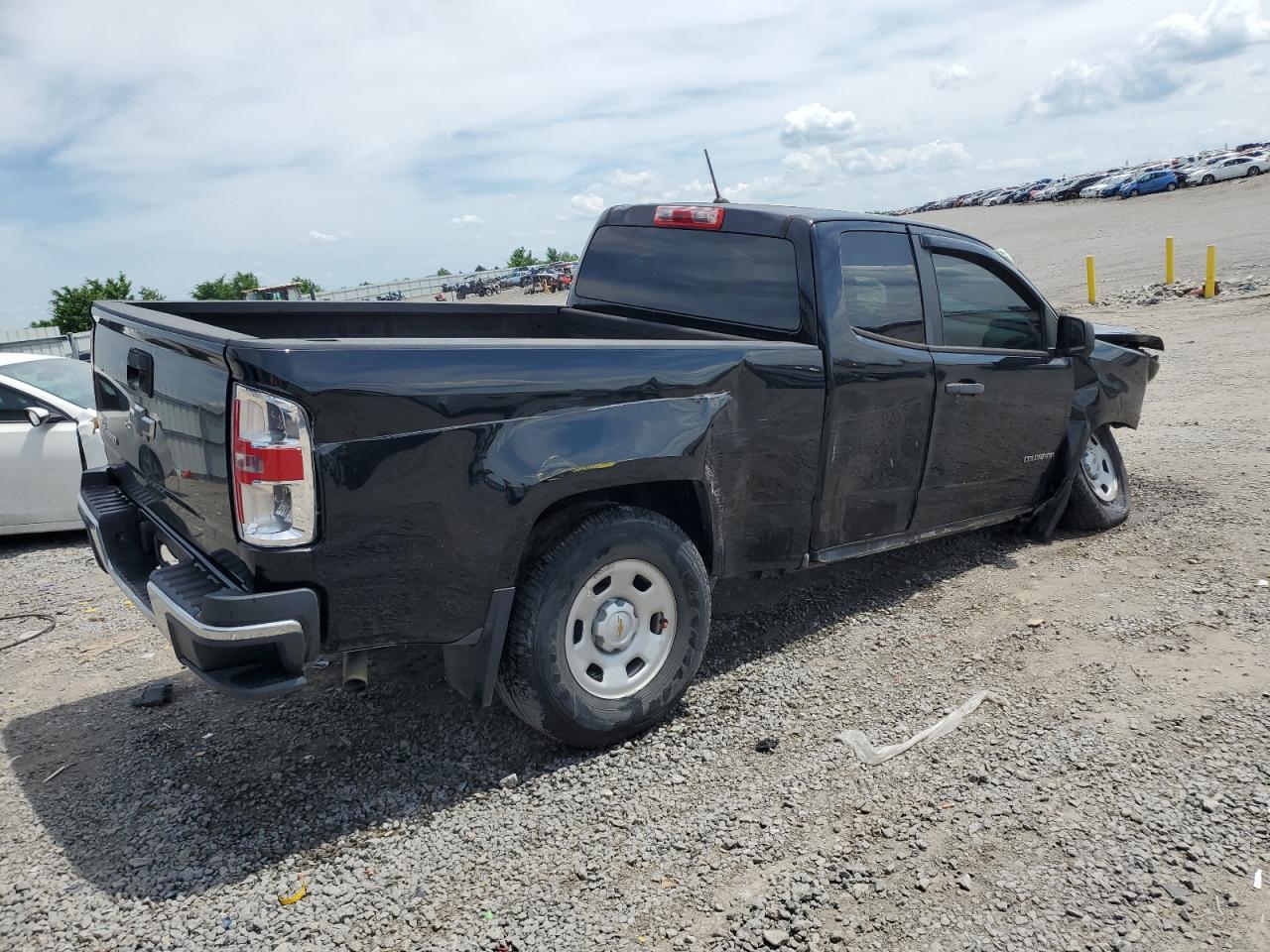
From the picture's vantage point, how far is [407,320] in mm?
5117

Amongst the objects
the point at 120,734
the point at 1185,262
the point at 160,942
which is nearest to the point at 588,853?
the point at 160,942

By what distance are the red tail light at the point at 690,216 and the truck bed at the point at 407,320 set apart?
0.49 meters

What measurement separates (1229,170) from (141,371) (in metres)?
57.9

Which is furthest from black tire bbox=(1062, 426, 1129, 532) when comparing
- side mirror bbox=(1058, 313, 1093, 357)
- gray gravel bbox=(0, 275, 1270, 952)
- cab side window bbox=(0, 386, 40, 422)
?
cab side window bbox=(0, 386, 40, 422)

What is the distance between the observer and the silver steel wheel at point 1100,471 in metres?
5.95

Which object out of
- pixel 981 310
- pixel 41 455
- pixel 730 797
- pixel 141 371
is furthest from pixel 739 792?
pixel 41 455

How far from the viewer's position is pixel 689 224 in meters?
4.70

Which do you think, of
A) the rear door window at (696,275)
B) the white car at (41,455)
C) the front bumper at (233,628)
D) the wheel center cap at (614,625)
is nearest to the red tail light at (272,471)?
the front bumper at (233,628)

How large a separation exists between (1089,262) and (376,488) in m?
20.3

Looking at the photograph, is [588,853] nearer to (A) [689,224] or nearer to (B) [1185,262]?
(A) [689,224]

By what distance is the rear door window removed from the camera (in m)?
4.29

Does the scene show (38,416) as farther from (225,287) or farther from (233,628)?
(225,287)

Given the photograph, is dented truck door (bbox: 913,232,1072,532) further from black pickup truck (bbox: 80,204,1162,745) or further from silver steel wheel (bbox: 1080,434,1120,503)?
silver steel wheel (bbox: 1080,434,1120,503)

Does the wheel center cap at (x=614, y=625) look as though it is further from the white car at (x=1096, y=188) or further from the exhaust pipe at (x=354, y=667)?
the white car at (x=1096, y=188)
